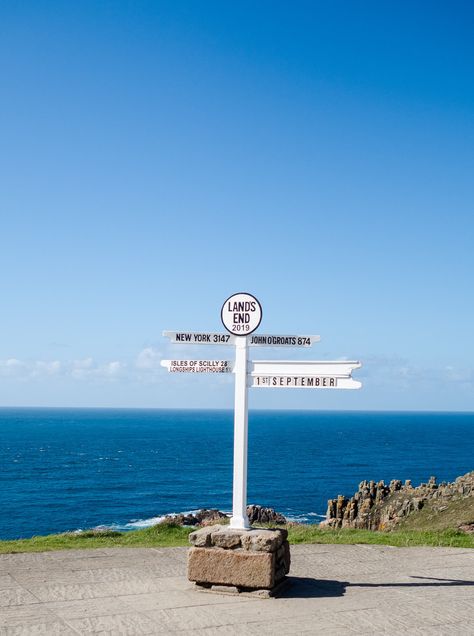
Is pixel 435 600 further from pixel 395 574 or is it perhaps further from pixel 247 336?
pixel 247 336

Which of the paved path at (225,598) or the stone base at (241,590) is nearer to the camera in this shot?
the paved path at (225,598)

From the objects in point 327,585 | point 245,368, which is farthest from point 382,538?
point 245,368

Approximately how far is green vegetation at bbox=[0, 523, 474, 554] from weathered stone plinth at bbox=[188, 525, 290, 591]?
3322mm

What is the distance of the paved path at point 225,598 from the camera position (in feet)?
22.0

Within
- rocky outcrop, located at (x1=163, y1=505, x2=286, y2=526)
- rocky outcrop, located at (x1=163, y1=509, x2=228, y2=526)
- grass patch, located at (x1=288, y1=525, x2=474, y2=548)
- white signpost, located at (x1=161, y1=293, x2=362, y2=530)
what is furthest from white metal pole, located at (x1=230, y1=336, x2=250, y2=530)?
rocky outcrop, located at (x1=163, y1=505, x2=286, y2=526)

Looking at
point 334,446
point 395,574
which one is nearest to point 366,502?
point 395,574

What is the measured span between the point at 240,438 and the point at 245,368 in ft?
2.76

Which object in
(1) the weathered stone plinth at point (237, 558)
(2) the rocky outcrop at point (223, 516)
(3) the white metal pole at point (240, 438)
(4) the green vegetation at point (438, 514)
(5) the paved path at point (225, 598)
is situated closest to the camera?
(5) the paved path at point (225, 598)

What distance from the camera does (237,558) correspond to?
7.83 m

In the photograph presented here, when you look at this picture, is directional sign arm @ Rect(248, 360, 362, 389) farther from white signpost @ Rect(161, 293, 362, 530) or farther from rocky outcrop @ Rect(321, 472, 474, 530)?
rocky outcrop @ Rect(321, 472, 474, 530)

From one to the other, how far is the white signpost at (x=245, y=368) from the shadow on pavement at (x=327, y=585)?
93 cm

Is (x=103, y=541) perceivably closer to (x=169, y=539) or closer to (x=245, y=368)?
(x=169, y=539)

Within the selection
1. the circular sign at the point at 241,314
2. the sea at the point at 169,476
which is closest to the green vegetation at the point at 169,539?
the circular sign at the point at 241,314

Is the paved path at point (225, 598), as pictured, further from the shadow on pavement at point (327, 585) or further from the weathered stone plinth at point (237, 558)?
the weathered stone plinth at point (237, 558)
